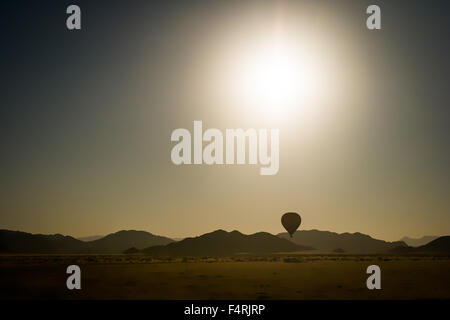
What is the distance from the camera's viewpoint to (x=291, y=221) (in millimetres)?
116312

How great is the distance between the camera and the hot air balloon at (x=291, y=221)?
376 ft

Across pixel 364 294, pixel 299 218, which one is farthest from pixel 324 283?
pixel 299 218

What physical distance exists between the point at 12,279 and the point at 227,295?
81.3 feet

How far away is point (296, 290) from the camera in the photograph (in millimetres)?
40562

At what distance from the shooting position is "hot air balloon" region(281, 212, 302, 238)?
114688mm

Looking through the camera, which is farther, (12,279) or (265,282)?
(12,279)
